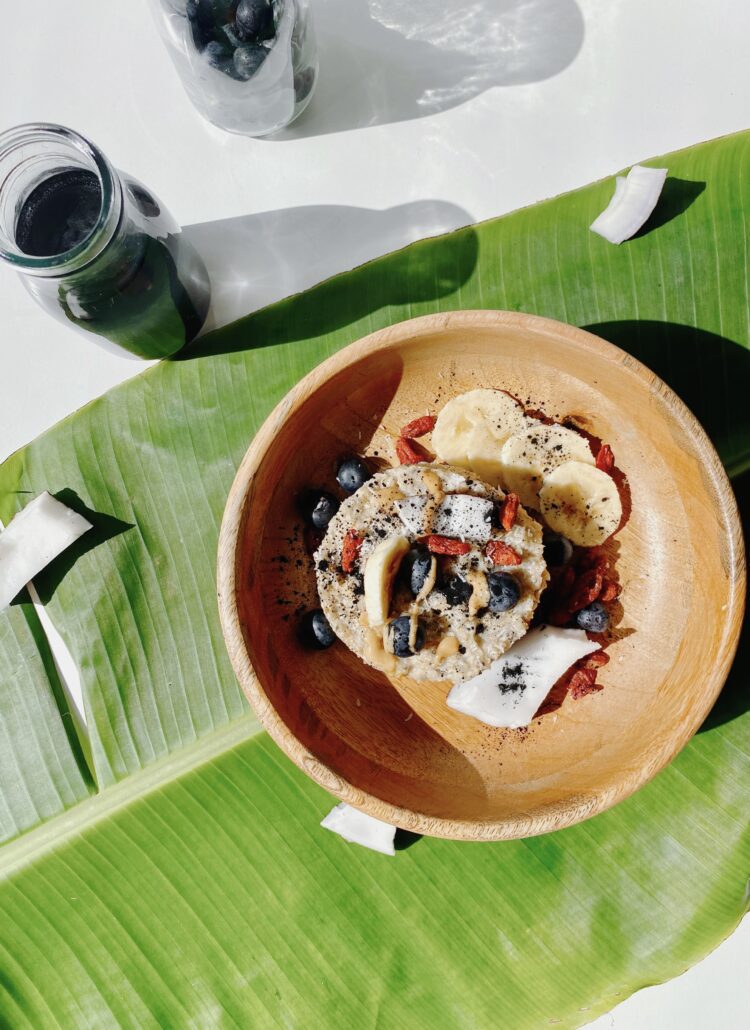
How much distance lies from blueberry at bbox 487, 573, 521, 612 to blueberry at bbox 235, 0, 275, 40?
153 centimetres

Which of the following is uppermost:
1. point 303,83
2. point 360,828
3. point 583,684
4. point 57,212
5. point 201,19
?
point 201,19

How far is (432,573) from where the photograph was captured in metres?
2.06

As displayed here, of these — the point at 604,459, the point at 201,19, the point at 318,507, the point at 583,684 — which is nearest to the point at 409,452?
the point at 318,507

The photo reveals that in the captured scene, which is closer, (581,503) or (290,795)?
(581,503)

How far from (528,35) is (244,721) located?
2.25 m

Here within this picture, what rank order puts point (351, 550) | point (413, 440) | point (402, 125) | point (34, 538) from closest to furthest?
point (351, 550) < point (413, 440) < point (34, 538) < point (402, 125)

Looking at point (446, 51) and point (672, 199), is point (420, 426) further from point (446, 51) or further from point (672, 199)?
point (446, 51)

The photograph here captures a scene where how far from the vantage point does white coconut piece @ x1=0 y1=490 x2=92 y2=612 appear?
2.45 metres

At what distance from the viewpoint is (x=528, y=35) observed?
8.75ft

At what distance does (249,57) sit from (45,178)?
623mm

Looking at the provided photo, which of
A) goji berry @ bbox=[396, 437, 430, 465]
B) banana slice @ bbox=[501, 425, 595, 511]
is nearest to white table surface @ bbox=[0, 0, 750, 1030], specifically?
goji berry @ bbox=[396, 437, 430, 465]

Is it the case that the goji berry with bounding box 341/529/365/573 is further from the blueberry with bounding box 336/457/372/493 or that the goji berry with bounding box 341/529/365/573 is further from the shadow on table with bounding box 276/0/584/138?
the shadow on table with bounding box 276/0/584/138

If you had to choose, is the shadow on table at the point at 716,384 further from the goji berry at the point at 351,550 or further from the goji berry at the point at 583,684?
the goji berry at the point at 351,550

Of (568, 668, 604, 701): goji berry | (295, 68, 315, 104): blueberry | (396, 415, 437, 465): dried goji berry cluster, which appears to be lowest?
(568, 668, 604, 701): goji berry
